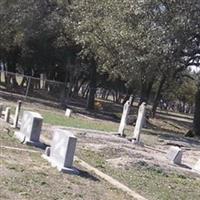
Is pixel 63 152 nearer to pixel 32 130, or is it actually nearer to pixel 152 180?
pixel 152 180

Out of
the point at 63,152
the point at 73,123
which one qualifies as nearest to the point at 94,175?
the point at 63,152

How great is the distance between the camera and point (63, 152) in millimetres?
11539

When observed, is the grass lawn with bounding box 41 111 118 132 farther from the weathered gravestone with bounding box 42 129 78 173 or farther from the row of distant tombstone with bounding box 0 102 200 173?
the weathered gravestone with bounding box 42 129 78 173

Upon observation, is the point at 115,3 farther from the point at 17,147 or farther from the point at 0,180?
the point at 0,180

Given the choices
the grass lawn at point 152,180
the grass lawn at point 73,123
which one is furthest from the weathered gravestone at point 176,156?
the grass lawn at point 73,123

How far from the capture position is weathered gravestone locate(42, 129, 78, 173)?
37.5 ft

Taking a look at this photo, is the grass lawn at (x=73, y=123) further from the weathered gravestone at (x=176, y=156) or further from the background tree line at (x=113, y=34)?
the weathered gravestone at (x=176, y=156)

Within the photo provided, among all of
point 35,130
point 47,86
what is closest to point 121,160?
point 35,130

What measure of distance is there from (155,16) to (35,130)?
13.7 m

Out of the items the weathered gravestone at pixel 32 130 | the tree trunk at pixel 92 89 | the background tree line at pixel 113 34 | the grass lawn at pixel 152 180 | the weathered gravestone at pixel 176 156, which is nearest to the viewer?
the grass lawn at pixel 152 180

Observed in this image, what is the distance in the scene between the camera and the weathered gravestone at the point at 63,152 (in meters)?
11.4

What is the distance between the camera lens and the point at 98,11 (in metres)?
33.6

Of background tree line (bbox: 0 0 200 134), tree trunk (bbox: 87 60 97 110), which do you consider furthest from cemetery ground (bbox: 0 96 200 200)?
tree trunk (bbox: 87 60 97 110)

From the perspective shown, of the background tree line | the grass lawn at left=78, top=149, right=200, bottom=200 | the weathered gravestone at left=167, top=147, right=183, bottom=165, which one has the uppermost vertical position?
the background tree line
